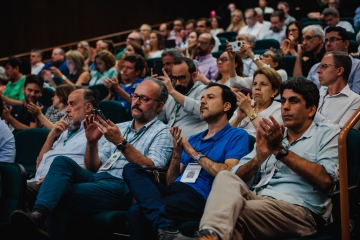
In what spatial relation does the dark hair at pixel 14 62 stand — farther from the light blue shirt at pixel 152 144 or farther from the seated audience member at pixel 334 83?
the seated audience member at pixel 334 83

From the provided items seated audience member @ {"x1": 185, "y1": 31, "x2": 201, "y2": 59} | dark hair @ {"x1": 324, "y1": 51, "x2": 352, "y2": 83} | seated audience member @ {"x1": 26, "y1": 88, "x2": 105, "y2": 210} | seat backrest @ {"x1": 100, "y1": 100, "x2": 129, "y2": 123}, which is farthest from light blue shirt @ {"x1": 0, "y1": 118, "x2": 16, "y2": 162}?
seated audience member @ {"x1": 185, "y1": 31, "x2": 201, "y2": 59}

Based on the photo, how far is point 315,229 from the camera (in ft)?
8.01

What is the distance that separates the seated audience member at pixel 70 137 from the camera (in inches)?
136

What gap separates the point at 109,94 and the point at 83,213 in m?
2.15

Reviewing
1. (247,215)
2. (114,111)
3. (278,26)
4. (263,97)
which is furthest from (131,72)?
(278,26)

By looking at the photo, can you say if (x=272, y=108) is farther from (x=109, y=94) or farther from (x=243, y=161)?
(x=109, y=94)

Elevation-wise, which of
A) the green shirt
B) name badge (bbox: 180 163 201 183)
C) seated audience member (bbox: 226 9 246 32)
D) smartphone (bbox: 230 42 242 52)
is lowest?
the green shirt

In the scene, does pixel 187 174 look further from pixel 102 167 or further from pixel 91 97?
pixel 91 97

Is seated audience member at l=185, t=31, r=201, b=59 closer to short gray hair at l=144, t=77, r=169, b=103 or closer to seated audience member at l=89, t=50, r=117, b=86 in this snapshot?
seated audience member at l=89, t=50, r=117, b=86

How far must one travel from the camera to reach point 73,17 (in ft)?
29.5

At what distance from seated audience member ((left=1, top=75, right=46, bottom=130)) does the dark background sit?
11.7 feet

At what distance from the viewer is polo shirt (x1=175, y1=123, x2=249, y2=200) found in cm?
279

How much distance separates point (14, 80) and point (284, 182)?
157 inches

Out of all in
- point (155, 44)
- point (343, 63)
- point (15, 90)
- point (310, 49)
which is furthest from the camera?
point (155, 44)
